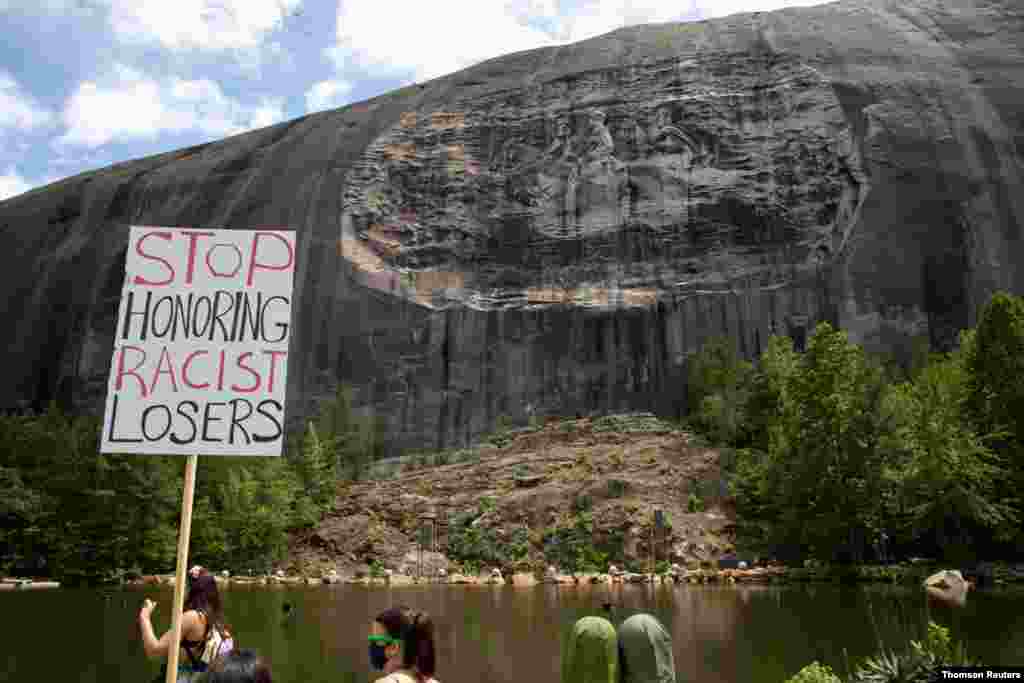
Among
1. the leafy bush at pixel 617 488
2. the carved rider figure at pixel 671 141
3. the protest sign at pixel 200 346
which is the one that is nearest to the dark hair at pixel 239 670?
the protest sign at pixel 200 346

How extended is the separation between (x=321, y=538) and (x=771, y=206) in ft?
98.3

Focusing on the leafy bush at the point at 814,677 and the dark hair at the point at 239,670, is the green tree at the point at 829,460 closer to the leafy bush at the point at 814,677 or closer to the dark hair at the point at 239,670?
the leafy bush at the point at 814,677

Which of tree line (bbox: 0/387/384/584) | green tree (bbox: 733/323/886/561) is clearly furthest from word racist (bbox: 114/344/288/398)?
tree line (bbox: 0/387/384/584)

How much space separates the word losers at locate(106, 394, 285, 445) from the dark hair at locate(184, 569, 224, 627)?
683 millimetres

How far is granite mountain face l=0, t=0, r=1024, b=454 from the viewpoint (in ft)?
148

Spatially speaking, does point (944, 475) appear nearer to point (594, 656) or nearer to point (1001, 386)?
point (1001, 386)

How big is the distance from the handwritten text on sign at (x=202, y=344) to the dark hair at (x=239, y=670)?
158cm

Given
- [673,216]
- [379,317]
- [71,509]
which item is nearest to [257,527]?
[71,509]

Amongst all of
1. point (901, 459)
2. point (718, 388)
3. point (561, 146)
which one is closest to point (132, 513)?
point (901, 459)

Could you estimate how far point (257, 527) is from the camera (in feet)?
104

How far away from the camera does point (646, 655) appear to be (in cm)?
316

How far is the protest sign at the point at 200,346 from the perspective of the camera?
14.9 ft

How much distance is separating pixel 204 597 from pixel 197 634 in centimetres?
18

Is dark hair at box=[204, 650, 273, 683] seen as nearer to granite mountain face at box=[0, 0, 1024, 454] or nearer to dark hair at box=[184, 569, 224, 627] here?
dark hair at box=[184, 569, 224, 627]
